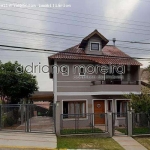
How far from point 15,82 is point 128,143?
13.5m

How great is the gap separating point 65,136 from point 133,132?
431cm

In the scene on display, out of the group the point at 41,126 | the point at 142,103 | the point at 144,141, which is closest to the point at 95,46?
the point at 142,103

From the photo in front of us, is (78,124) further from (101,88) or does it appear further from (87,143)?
(101,88)

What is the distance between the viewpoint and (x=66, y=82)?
63.4 ft

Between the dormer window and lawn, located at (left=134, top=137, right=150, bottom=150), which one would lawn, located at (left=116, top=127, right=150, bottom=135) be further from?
the dormer window

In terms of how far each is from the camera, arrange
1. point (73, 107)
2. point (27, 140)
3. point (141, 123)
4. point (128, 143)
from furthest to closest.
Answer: point (73, 107)
point (141, 123)
point (128, 143)
point (27, 140)

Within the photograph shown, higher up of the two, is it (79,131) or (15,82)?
(15,82)

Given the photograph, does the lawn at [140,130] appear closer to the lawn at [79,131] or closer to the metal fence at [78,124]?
the metal fence at [78,124]

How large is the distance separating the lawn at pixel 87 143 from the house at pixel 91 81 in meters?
5.65

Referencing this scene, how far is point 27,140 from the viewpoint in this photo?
11930 millimetres

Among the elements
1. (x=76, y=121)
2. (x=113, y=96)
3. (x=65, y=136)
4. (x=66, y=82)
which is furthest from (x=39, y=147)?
(x=113, y=96)

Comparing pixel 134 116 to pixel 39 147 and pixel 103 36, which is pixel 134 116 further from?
pixel 103 36

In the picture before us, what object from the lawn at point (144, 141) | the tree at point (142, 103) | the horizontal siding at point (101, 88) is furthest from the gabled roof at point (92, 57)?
the lawn at point (144, 141)

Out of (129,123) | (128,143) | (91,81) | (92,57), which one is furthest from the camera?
(92,57)
